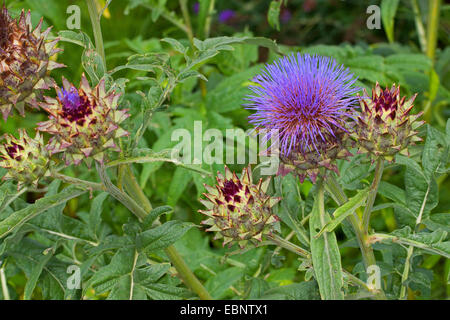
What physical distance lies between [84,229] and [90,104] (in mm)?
426

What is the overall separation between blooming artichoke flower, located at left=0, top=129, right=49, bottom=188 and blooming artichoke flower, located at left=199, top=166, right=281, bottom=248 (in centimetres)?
30

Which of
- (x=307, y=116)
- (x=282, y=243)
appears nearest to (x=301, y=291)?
(x=282, y=243)

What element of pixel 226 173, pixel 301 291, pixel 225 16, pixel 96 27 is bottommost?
pixel 301 291

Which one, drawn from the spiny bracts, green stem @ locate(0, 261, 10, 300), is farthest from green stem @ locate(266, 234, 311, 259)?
green stem @ locate(0, 261, 10, 300)

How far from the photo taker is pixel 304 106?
0.96 meters

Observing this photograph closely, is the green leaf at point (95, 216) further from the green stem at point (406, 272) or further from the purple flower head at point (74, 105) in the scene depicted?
the green stem at point (406, 272)

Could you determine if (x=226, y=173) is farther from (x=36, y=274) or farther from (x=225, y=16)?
(x=225, y=16)

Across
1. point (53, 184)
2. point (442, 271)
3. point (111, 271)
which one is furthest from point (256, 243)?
point (442, 271)

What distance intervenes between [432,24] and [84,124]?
4.35 ft

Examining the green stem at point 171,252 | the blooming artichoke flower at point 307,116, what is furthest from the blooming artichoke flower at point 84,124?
the blooming artichoke flower at point 307,116

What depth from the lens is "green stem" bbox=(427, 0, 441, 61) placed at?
178 centimetres

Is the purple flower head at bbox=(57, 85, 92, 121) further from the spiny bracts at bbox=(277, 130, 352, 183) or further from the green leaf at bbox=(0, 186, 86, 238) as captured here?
the spiny bracts at bbox=(277, 130, 352, 183)

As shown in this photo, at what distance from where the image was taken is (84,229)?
1.27 meters

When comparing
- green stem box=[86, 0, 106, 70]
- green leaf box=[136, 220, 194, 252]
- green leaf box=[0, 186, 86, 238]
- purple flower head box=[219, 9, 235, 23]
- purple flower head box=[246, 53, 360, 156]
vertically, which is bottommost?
green leaf box=[136, 220, 194, 252]
